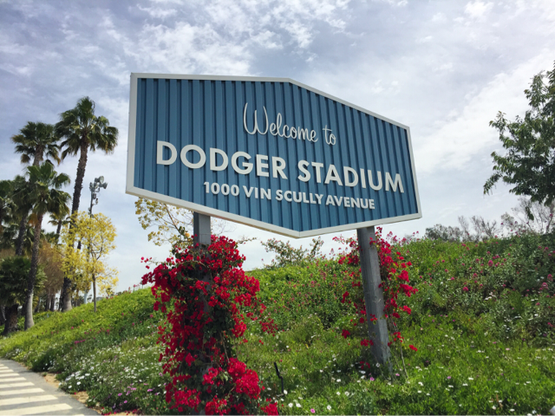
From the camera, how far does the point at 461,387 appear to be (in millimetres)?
4934

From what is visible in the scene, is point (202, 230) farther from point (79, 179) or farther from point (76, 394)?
point (79, 179)

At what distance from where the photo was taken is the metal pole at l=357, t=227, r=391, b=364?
6.31 metres

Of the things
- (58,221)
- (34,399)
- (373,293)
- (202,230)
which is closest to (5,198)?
(58,221)

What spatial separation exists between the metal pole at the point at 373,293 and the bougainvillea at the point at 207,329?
261 cm

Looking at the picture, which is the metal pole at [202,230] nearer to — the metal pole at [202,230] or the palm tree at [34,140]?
the metal pole at [202,230]

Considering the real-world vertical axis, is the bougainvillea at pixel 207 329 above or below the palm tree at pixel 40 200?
below

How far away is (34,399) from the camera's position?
286 inches

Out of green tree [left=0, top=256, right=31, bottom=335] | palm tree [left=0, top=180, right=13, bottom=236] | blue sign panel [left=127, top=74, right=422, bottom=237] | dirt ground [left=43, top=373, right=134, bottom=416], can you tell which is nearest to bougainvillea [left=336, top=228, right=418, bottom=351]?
blue sign panel [left=127, top=74, right=422, bottom=237]

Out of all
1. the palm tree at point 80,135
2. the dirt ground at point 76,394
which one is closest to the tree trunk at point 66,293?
the palm tree at point 80,135

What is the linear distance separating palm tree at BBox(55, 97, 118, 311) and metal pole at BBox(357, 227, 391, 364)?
20.9 meters

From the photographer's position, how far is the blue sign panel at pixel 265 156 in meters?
5.16

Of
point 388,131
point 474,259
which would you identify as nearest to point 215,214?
point 388,131

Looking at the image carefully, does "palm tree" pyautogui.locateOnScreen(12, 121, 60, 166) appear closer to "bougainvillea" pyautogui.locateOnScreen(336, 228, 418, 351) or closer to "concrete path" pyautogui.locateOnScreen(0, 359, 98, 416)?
"concrete path" pyautogui.locateOnScreen(0, 359, 98, 416)

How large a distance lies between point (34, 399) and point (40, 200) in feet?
65.3
